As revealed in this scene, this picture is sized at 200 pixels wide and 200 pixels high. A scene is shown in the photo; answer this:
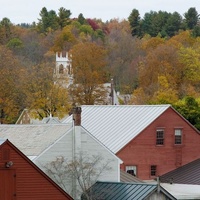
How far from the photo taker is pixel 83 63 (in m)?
131

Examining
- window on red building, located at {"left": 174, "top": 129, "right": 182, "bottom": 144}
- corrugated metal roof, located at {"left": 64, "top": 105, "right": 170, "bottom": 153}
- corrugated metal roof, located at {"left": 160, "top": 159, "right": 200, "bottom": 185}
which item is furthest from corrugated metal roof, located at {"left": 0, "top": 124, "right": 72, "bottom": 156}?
window on red building, located at {"left": 174, "top": 129, "right": 182, "bottom": 144}

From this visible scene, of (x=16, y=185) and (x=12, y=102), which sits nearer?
(x=16, y=185)

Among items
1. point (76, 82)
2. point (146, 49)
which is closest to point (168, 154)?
point (76, 82)

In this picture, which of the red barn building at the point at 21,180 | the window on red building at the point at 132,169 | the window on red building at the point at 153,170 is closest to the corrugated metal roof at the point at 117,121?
the window on red building at the point at 132,169

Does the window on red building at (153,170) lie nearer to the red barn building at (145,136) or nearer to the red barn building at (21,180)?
the red barn building at (145,136)

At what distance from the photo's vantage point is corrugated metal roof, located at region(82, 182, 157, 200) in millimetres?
48250

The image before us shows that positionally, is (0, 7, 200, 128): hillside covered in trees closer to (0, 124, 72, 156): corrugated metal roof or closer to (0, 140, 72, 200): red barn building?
(0, 124, 72, 156): corrugated metal roof

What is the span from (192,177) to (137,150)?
4799 millimetres

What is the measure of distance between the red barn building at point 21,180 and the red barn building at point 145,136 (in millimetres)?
18575

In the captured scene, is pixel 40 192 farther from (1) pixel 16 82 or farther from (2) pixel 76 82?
(2) pixel 76 82

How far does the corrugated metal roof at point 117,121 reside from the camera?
6556cm

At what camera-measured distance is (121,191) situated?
4916 cm

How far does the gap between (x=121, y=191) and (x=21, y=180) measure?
19.4 feet

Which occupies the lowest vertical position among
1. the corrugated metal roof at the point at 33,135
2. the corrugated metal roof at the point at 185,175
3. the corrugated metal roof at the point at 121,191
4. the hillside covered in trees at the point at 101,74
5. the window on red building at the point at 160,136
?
the corrugated metal roof at the point at 121,191
